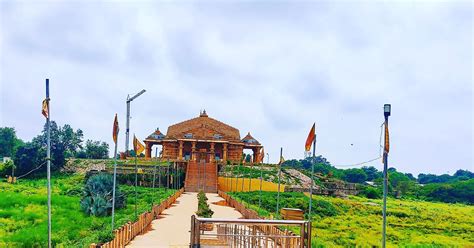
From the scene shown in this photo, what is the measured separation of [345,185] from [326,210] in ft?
47.0

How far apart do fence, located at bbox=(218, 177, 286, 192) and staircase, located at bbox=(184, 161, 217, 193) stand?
106cm

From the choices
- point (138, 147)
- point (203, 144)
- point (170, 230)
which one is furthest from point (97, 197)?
point (203, 144)

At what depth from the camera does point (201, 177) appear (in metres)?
44.6

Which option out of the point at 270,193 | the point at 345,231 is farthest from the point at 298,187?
the point at 345,231

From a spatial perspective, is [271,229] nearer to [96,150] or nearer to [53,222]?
[53,222]

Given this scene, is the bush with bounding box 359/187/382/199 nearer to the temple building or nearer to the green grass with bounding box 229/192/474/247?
the green grass with bounding box 229/192/474/247

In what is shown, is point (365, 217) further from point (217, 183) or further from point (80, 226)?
point (80, 226)

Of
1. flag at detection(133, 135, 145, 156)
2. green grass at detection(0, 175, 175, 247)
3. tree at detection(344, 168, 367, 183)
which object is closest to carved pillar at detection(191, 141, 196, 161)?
green grass at detection(0, 175, 175, 247)

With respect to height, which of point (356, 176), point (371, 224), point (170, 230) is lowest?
point (371, 224)

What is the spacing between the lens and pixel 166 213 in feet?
86.0

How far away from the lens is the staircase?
4333 centimetres

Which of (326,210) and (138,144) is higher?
(138,144)

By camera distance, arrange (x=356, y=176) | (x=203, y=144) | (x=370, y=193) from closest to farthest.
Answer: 1. (x=203, y=144)
2. (x=370, y=193)
3. (x=356, y=176)

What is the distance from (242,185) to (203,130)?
10826 mm
